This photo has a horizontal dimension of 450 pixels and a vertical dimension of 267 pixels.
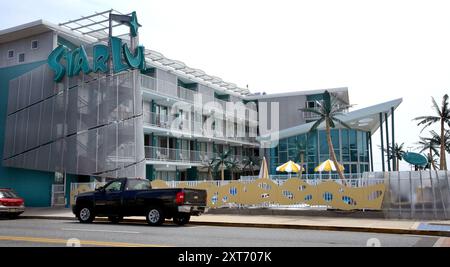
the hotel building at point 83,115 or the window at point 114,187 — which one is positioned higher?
the hotel building at point 83,115

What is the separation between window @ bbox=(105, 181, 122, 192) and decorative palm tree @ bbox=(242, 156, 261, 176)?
32.4 metres

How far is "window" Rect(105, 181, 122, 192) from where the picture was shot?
59.2 ft

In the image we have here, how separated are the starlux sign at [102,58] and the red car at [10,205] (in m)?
10.0

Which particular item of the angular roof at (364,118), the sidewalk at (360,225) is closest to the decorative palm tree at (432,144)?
the angular roof at (364,118)

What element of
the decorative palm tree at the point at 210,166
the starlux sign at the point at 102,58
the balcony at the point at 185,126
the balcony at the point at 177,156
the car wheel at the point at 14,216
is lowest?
the car wheel at the point at 14,216

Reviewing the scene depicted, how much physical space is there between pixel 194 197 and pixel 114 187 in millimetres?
A: 3327

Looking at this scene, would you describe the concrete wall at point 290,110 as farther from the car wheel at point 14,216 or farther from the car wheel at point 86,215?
the car wheel at point 86,215

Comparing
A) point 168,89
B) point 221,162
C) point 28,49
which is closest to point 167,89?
point 168,89

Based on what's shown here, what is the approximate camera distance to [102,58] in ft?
96.4

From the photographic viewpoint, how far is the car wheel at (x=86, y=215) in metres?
18.3

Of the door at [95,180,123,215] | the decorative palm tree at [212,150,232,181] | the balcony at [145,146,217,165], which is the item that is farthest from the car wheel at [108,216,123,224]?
the decorative palm tree at [212,150,232,181]

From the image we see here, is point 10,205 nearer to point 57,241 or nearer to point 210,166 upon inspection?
point 57,241
